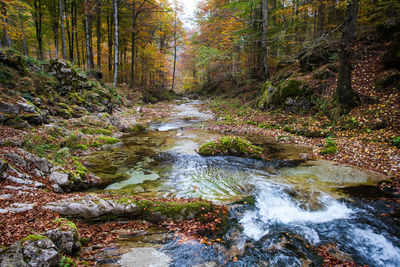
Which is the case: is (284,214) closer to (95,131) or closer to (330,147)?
(330,147)

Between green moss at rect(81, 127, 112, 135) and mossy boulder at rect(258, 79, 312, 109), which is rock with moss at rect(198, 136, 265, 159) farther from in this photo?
mossy boulder at rect(258, 79, 312, 109)

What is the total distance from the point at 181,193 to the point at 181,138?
18.7ft

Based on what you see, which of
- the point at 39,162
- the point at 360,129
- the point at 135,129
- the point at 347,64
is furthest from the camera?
the point at 135,129

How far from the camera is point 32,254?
2.20 metres

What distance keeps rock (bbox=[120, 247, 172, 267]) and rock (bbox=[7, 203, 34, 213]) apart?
1.88 meters

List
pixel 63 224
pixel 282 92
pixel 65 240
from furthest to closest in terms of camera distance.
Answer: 1. pixel 282 92
2. pixel 63 224
3. pixel 65 240

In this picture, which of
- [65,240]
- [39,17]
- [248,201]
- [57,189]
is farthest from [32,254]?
[39,17]

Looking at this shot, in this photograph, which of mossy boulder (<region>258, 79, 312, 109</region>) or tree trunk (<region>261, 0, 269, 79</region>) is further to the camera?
tree trunk (<region>261, 0, 269, 79</region>)

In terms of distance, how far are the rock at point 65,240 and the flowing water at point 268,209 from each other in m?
0.60

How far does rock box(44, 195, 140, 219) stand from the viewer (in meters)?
3.57

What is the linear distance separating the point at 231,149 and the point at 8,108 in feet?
27.7

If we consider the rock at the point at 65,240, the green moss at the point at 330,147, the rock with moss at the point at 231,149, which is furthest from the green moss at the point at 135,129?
the green moss at the point at 330,147

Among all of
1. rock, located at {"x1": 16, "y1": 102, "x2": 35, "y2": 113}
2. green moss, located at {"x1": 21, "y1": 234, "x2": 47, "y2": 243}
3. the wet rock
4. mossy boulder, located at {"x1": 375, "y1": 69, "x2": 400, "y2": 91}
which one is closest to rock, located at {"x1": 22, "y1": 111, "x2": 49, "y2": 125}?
rock, located at {"x1": 16, "y1": 102, "x2": 35, "y2": 113}

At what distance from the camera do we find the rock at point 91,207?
11.7ft
